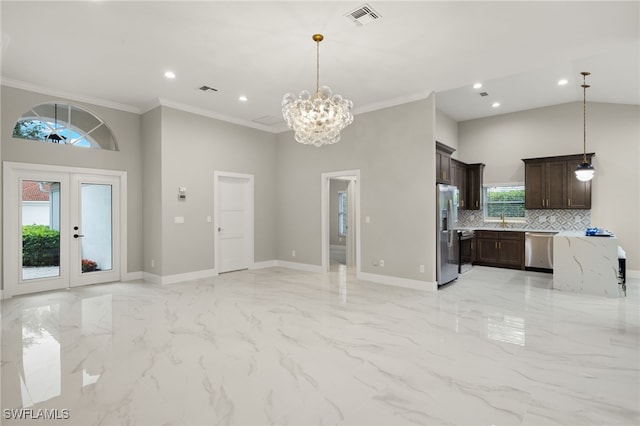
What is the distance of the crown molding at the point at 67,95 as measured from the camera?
198 inches

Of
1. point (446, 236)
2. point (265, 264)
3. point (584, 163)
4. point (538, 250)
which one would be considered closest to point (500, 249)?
point (538, 250)

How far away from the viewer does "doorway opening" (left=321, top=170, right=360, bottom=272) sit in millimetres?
6562

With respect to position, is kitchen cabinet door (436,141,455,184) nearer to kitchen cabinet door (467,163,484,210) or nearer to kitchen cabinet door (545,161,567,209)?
kitchen cabinet door (467,163,484,210)

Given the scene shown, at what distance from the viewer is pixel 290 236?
7.76m

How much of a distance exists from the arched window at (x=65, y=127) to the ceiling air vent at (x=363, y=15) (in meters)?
5.03

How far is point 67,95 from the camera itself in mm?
5555

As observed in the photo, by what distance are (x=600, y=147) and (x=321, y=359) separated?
7169 mm

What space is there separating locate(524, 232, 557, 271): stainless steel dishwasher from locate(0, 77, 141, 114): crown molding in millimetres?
8388

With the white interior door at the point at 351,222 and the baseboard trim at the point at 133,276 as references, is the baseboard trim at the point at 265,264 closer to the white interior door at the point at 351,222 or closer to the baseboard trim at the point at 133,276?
the white interior door at the point at 351,222

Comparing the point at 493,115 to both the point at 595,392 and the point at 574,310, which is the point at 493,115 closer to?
the point at 574,310

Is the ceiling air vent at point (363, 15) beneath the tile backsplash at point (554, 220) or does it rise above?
above

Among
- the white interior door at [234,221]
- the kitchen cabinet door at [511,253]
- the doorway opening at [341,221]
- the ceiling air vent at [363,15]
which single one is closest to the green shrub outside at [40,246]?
the white interior door at [234,221]

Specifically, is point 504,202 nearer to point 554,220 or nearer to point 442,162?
point 554,220

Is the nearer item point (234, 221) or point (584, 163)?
point (584, 163)
